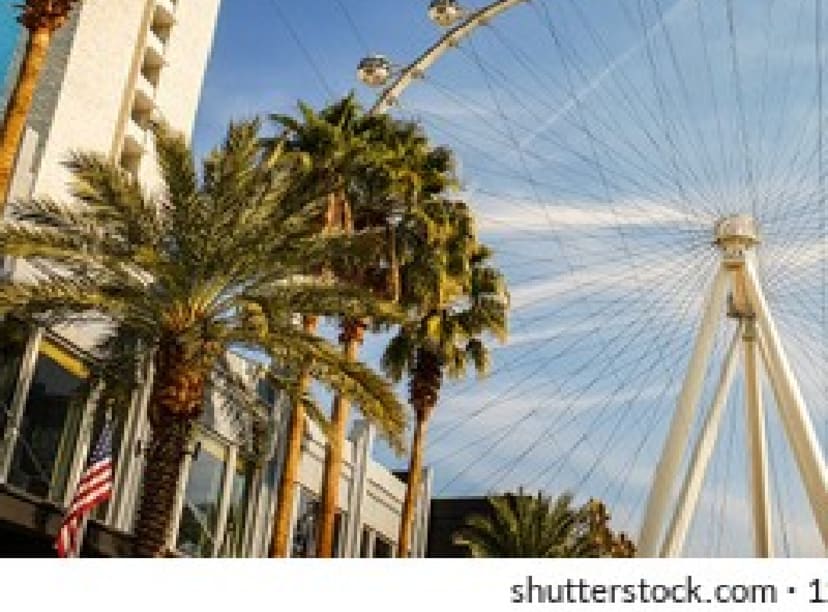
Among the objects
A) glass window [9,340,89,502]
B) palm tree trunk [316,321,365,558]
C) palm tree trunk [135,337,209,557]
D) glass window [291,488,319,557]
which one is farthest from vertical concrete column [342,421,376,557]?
palm tree trunk [135,337,209,557]

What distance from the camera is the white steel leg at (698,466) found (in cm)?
4184

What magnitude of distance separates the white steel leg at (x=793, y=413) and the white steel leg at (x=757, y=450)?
2.19m

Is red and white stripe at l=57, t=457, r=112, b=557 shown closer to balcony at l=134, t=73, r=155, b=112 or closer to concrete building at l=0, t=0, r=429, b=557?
concrete building at l=0, t=0, r=429, b=557

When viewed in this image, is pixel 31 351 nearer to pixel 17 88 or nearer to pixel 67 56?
pixel 17 88

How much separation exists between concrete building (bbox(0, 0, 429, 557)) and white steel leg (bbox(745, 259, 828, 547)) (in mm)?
16165

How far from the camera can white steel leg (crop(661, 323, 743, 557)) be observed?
41.8 m

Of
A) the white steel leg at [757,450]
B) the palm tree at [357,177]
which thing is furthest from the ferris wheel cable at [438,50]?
the white steel leg at [757,450]

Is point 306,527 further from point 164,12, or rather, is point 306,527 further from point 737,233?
point 164,12

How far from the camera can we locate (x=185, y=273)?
79.3ft
